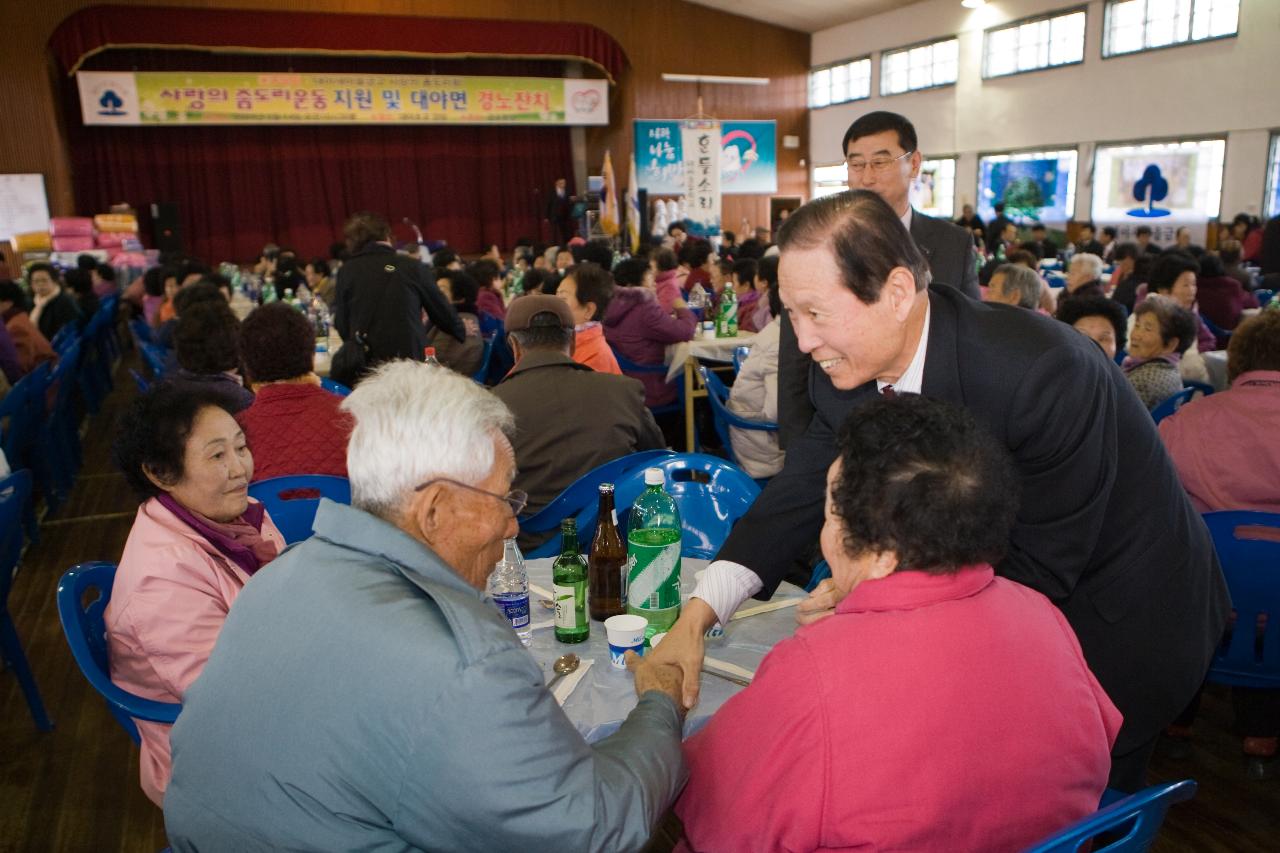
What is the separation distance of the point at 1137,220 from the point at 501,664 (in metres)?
14.2

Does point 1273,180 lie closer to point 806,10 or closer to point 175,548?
point 806,10

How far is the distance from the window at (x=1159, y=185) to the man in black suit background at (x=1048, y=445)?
12.7 meters

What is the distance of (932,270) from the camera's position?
2688 millimetres

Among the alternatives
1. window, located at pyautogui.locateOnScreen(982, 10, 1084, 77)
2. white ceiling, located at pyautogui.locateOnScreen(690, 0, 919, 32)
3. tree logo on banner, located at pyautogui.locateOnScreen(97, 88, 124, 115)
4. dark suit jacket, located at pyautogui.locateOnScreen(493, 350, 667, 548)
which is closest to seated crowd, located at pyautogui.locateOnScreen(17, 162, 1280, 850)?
dark suit jacket, located at pyautogui.locateOnScreen(493, 350, 667, 548)

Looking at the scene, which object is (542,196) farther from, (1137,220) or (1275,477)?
(1275,477)

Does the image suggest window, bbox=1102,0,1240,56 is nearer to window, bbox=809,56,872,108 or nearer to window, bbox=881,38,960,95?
window, bbox=881,38,960,95

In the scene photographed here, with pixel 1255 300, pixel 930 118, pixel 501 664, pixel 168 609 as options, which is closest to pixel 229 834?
pixel 501 664

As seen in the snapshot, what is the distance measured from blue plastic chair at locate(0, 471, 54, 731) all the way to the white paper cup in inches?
74.1

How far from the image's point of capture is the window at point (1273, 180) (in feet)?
37.1

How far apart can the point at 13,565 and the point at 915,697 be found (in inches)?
113

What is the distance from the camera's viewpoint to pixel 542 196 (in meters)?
17.2

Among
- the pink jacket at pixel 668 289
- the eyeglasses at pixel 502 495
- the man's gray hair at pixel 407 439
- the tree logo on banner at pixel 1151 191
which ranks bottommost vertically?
the pink jacket at pixel 668 289

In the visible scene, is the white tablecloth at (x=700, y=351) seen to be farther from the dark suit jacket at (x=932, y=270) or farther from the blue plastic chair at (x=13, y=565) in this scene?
the blue plastic chair at (x=13, y=565)

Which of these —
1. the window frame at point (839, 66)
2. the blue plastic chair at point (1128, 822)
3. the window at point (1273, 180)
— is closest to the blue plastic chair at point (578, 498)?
the blue plastic chair at point (1128, 822)
